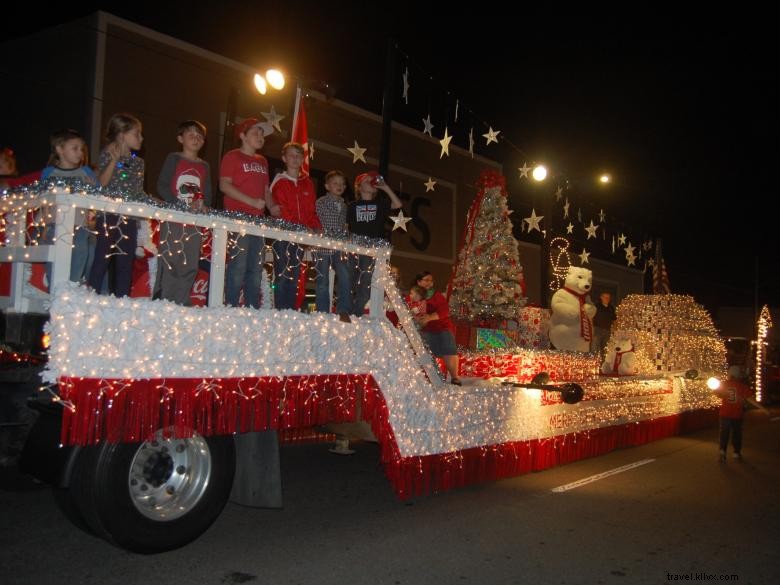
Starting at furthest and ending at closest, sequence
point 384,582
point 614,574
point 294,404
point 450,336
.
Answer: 1. point 450,336
2. point 294,404
3. point 614,574
4. point 384,582

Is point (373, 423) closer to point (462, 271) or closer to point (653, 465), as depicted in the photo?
point (653, 465)

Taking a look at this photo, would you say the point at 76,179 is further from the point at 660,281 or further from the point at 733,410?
the point at 660,281

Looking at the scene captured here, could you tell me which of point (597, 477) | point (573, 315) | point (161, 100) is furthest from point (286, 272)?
point (161, 100)

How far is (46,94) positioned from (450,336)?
9543mm

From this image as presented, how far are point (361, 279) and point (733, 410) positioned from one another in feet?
20.7

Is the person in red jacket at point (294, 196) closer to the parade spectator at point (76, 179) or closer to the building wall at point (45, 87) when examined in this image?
the parade spectator at point (76, 179)

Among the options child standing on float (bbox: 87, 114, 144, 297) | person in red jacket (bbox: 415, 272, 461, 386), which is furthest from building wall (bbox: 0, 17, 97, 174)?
child standing on float (bbox: 87, 114, 144, 297)

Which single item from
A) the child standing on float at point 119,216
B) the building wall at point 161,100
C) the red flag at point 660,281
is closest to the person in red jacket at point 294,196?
the child standing on float at point 119,216

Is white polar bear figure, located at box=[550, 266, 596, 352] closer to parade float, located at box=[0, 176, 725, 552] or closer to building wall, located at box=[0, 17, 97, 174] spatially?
parade float, located at box=[0, 176, 725, 552]

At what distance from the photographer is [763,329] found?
64.5ft

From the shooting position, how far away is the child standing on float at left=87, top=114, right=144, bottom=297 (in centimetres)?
429

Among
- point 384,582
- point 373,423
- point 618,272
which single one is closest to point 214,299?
point 373,423

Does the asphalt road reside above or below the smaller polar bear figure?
below

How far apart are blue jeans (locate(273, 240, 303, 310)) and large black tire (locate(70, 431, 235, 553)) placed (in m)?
1.22
